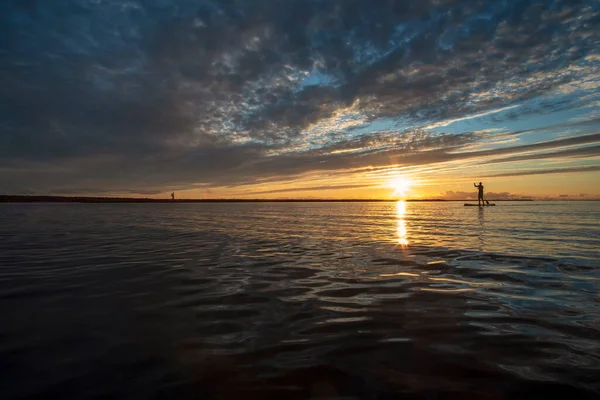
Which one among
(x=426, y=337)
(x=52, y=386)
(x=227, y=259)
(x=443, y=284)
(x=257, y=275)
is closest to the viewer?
(x=52, y=386)

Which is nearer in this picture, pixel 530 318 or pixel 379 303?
pixel 530 318

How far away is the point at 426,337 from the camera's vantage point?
18.5ft

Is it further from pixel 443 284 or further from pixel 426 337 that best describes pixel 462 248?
pixel 426 337

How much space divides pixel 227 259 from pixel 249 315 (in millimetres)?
7175

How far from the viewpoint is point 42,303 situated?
302 inches

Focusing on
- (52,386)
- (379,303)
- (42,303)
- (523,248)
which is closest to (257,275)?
(379,303)

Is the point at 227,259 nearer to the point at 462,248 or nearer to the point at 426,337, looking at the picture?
the point at 426,337

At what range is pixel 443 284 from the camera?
9.16 m

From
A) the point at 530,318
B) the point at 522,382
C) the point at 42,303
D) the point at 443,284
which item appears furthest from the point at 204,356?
the point at 443,284

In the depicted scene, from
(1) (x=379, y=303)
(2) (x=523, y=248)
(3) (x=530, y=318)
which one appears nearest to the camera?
(3) (x=530, y=318)

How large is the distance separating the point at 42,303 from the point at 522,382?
980 cm

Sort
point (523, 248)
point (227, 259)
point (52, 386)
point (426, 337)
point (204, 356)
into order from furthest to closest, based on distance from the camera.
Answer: point (523, 248), point (227, 259), point (426, 337), point (204, 356), point (52, 386)

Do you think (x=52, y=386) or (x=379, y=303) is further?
(x=379, y=303)

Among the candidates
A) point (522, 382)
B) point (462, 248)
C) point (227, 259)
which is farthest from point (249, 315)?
point (462, 248)
